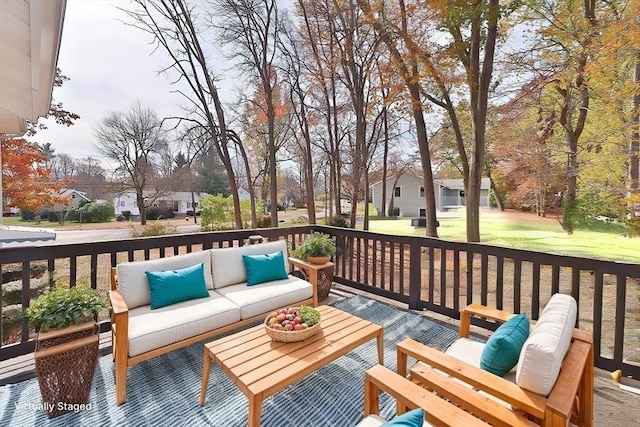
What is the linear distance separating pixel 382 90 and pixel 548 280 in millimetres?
7052

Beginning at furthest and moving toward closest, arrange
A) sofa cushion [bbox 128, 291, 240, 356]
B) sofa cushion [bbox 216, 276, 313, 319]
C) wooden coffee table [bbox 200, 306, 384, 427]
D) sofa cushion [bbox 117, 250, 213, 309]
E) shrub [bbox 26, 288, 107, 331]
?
sofa cushion [bbox 216, 276, 313, 319], sofa cushion [bbox 117, 250, 213, 309], sofa cushion [bbox 128, 291, 240, 356], shrub [bbox 26, 288, 107, 331], wooden coffee table [bbox 200, 306, 384, 427]

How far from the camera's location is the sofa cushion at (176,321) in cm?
231

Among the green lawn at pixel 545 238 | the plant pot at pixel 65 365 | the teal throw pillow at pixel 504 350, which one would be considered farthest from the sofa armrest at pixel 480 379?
the green lawn at pixel 545 238

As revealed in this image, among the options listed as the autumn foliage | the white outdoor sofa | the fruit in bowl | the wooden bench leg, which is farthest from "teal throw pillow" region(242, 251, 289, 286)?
the autumn foliage

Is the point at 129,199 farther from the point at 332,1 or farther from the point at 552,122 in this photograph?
the point at 552,122

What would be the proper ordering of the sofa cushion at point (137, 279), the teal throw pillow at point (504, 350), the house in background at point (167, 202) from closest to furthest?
the teal throw pillow at point (504, 350) → the sofa cushion at point (137, 279) → the house in background at point (167, 202)

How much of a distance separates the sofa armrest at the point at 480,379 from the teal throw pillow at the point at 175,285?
2.10m

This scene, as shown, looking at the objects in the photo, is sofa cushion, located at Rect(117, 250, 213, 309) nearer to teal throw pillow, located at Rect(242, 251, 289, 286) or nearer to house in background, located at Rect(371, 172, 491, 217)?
teal throw pillow, located at Rect(242, 251, 289, 286)

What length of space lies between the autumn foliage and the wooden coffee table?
8.70 metres

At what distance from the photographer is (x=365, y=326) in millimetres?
2533

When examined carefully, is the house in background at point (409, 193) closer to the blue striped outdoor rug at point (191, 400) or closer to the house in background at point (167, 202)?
the house in background at point (167, 202)

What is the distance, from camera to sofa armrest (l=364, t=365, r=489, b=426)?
1298 millimetres

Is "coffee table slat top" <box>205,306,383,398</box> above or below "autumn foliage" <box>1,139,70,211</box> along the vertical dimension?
below

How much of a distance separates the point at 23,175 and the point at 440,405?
1049cm
